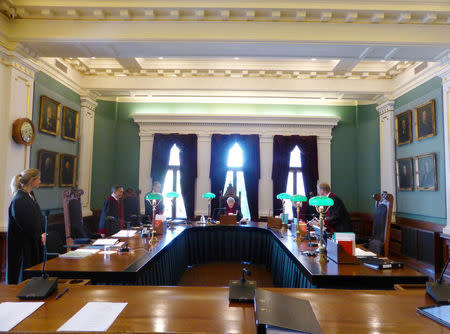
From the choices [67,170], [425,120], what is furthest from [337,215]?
[67,170]

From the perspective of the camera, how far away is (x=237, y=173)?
9.04 m

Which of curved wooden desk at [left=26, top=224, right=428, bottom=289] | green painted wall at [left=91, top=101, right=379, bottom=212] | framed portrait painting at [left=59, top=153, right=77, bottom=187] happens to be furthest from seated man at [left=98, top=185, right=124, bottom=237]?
green painted wall at [left=91, top=101, right=379, bottom=212]

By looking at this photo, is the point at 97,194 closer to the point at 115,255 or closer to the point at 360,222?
the point at 115,255

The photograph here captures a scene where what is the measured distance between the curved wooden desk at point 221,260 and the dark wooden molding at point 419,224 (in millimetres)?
2999

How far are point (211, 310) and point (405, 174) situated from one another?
678 cm

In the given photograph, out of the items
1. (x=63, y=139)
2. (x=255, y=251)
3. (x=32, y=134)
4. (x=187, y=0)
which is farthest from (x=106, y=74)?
(x=255, y=251)

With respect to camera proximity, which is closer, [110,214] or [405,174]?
[110,214]

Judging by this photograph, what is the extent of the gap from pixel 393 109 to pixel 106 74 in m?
7.30

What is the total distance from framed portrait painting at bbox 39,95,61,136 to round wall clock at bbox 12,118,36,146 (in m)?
0.75

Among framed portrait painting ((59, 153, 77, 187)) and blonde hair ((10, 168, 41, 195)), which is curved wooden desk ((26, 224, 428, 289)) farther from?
framed portrait painting ((59, 153, 77, 187))

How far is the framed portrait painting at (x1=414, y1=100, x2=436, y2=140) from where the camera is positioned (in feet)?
19.2

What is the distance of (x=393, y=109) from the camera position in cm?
753

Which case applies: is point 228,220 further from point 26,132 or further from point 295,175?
point 26,132

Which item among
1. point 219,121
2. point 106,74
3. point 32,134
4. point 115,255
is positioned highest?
point 106,74
